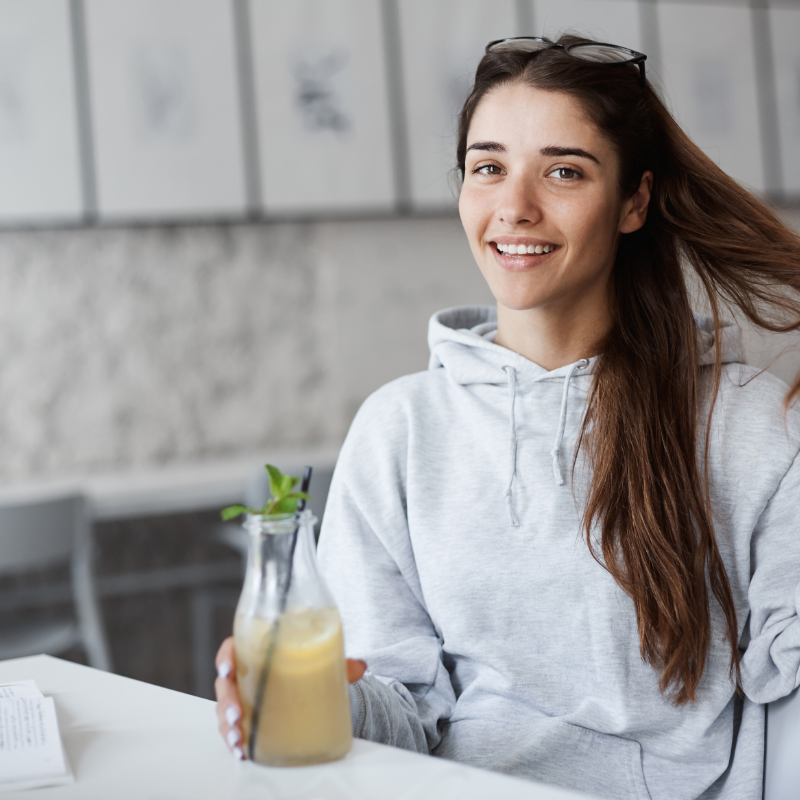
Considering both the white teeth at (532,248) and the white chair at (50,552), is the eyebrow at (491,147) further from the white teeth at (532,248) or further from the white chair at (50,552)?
the white chair at (50,552)

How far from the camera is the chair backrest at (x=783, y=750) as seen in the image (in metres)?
0.91

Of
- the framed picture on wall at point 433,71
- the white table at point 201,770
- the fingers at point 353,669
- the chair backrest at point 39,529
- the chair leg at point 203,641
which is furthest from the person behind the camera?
the framed picture on wall at point 433,71

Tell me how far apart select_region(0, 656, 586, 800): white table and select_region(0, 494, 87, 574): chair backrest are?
128 cm

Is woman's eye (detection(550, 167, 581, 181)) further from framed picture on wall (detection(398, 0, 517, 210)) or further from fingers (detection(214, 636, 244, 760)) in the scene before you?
framed picture on wall (detection(398, 0, 517, 210))

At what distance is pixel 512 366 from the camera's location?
1.12 m

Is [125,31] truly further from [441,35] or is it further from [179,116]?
[441,35]

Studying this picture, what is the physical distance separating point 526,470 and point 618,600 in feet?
0.59

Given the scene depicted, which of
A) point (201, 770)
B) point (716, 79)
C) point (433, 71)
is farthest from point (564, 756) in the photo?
point (716, 79)

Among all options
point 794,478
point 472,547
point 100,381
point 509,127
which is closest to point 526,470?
point 472,547

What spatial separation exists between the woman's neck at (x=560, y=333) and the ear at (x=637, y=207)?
0.34 ft

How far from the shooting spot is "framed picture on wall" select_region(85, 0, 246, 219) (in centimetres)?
274

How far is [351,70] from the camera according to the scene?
9.84ft

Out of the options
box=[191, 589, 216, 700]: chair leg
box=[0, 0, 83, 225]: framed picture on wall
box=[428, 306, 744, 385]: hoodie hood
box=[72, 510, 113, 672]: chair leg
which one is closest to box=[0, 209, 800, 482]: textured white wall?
box=[0, 0, 83, 225]: framed picture on wall

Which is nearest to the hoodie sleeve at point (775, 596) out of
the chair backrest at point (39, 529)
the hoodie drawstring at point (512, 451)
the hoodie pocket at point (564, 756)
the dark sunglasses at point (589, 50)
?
the hoodie pocket at point (564, 756)
